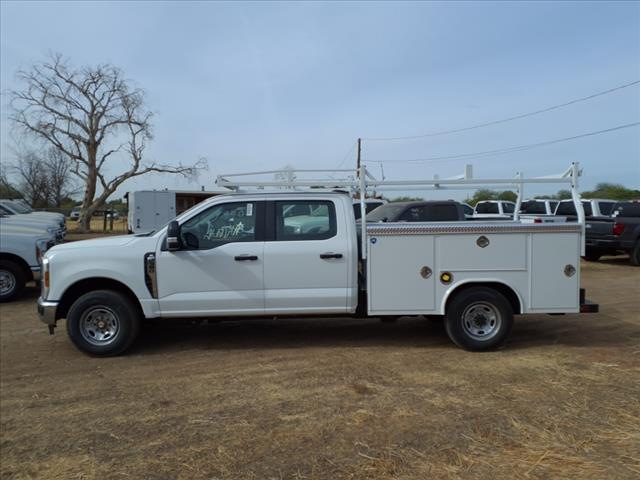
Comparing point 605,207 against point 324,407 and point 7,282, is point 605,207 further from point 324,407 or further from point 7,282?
point 7,282

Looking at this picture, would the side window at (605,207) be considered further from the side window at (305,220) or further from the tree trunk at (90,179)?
the tree trunk at (90,179)

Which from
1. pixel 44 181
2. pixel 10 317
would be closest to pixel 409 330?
pixel 10 317

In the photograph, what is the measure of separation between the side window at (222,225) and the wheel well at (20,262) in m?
5.65

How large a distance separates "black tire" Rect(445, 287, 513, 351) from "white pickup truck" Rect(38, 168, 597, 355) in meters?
0.01

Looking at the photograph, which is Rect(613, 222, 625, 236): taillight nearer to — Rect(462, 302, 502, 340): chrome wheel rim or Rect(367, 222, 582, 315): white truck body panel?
Rect(367, 222, 582, 315): white truck body panel

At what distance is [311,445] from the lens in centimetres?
375

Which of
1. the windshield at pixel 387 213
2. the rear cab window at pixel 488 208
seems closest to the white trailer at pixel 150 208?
the rear cab window at pixel 488 208

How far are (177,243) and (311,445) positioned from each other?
288cm

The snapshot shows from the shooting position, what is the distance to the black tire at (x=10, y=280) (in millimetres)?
9797

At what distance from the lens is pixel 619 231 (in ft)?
48.0

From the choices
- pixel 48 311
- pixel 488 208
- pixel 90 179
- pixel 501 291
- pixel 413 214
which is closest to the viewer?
pixel 48 311

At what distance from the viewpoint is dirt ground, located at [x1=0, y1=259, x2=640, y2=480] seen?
350cm

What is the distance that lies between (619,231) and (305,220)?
12056 mm

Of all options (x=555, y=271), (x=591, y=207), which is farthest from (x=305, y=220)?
(x=591, y=207)
